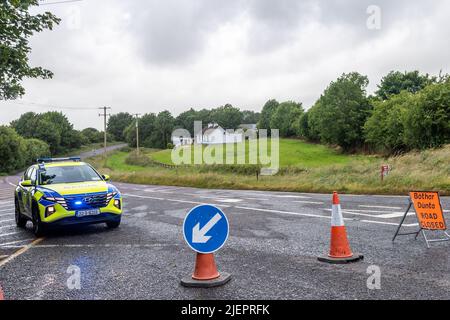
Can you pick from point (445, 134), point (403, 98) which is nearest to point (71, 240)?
point (445, 134)

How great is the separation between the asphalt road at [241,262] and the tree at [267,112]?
146 m

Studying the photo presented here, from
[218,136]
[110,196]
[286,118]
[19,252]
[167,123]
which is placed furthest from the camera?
[167,123]

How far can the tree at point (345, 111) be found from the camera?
8069cm

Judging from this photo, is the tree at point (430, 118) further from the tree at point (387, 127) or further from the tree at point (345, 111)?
the tree at point (345, 111)

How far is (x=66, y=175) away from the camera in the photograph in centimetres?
1198

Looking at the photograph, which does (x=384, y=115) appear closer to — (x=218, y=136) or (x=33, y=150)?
(x=218, y=136)

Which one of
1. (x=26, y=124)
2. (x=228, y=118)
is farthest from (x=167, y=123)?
(x=26, y=124)

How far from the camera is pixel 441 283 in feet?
19.0

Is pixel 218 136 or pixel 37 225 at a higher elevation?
pixel 218 136

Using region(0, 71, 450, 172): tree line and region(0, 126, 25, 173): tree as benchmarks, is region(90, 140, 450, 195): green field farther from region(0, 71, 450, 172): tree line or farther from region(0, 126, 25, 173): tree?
region(0, 126, 25, 173): tree

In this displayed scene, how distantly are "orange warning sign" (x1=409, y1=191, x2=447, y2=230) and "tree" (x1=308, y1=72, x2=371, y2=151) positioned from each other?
7211cm

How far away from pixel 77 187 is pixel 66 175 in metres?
1.13

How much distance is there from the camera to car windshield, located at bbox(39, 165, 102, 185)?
38.4 ft
